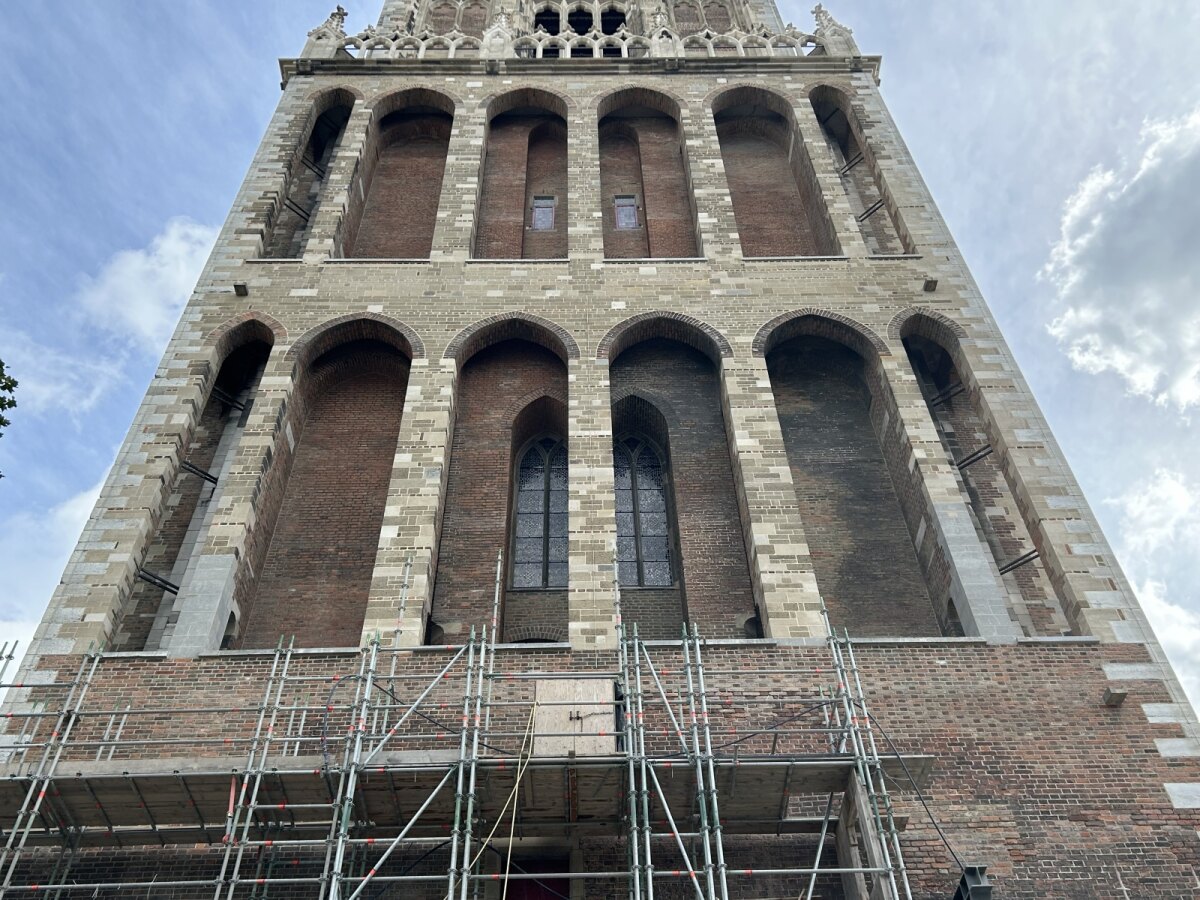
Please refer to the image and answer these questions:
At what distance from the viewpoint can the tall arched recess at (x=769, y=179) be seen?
64.1 feet

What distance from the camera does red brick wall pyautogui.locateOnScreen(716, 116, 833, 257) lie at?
19562 mm

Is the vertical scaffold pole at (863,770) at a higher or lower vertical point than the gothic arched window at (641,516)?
lower

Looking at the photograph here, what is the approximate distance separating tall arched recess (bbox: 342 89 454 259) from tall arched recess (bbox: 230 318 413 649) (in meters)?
3.04

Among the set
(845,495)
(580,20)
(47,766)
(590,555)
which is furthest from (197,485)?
(580,20)

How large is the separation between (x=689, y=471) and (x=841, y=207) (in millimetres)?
6791

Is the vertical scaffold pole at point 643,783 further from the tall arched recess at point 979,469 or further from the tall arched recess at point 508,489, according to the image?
the tall arched recess at point 979,469

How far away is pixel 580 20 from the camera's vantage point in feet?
94.6

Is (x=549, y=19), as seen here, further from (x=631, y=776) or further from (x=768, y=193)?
(x=631, y=776)

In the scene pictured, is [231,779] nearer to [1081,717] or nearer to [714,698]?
[714,698]

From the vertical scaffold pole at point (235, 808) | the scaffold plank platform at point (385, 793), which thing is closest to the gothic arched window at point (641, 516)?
the scaffold plank platform at point (385, 793)

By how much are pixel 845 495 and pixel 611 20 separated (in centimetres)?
1878

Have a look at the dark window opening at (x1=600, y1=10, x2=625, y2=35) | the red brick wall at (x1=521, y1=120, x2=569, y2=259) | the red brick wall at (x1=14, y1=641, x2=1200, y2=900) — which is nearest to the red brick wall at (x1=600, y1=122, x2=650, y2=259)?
the red brick wall at (x1=521, y1=120, x2=569, y2=259)

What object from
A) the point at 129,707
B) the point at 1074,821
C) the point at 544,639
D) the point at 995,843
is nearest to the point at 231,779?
the point at 129,707

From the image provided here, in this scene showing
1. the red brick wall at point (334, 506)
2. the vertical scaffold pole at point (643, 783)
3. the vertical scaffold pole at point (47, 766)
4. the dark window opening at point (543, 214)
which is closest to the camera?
the vertical scaffold pole at point (643, 783)
